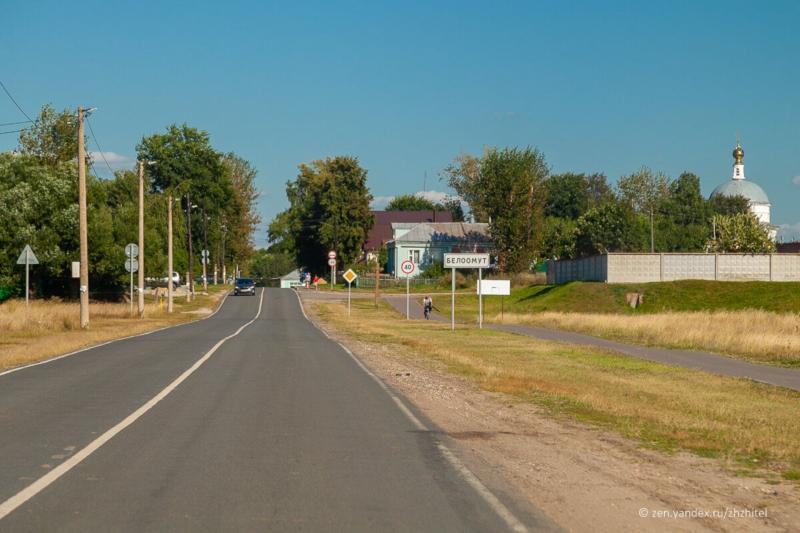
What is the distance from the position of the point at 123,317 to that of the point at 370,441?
138ft

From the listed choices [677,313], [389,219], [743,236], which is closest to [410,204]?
[389,219]

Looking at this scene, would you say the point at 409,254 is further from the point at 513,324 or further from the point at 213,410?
the point at 213,410

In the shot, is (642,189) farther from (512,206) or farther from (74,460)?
(74,460)

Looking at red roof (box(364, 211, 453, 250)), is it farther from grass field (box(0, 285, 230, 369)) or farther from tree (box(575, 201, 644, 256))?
grass field (box(0, 285, 230, 369))

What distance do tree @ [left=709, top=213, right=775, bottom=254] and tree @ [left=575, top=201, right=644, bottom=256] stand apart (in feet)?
38.3

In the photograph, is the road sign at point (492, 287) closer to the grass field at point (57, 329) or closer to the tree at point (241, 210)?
the grass field at point (57, 329)

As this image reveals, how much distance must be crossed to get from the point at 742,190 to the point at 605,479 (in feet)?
480

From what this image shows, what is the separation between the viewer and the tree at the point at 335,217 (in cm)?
11544

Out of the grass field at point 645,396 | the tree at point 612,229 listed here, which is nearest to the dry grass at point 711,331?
the grass field at point 645,396

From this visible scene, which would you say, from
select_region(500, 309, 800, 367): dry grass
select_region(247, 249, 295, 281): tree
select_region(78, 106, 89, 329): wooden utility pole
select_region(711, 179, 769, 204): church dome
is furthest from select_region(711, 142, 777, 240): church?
select_region(78, 106, 89, 329): wooden utility pole

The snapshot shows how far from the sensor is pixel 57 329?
3669cm

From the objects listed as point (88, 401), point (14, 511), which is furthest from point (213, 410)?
point (14, 511)

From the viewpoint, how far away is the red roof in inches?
5448

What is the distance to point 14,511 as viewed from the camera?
7.71 m
